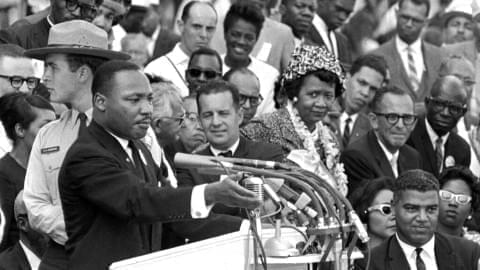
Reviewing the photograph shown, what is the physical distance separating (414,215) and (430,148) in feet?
8.58

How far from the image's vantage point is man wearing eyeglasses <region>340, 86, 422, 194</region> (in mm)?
9852

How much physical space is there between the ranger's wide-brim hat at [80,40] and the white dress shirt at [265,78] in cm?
368

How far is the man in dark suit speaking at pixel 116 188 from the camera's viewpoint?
587 centimetres

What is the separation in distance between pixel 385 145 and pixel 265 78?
140 centimetres

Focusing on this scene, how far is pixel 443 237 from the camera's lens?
8.43m

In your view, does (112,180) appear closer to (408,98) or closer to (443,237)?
(443,237)

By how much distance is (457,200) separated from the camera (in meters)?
9.65

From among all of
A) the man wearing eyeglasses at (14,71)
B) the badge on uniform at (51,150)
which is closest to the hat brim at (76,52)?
the badge on uniform at (51,150)

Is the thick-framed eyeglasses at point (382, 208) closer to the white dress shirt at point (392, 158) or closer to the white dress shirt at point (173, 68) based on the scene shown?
the white dress shirt at point (392, 158)

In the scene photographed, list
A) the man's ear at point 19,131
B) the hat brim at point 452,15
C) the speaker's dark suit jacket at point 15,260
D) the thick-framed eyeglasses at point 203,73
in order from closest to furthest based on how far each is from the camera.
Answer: the speaker's dark suit jacket at point 15,260 < the man's ear at point 19,131 < the thick-framed eyeglasses at point 203,73 < the hat brim at point 452,15

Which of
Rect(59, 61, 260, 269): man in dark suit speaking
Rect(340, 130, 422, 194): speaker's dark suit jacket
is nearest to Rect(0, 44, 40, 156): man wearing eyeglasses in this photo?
Rect(340, 130, 422, 194): speaker's dark suit jacket

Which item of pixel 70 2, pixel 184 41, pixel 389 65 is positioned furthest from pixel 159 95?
pixel 389 65

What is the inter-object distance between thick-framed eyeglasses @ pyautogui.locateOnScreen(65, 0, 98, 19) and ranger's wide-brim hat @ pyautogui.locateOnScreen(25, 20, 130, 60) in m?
1.83

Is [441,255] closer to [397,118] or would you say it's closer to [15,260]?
[397,118]
